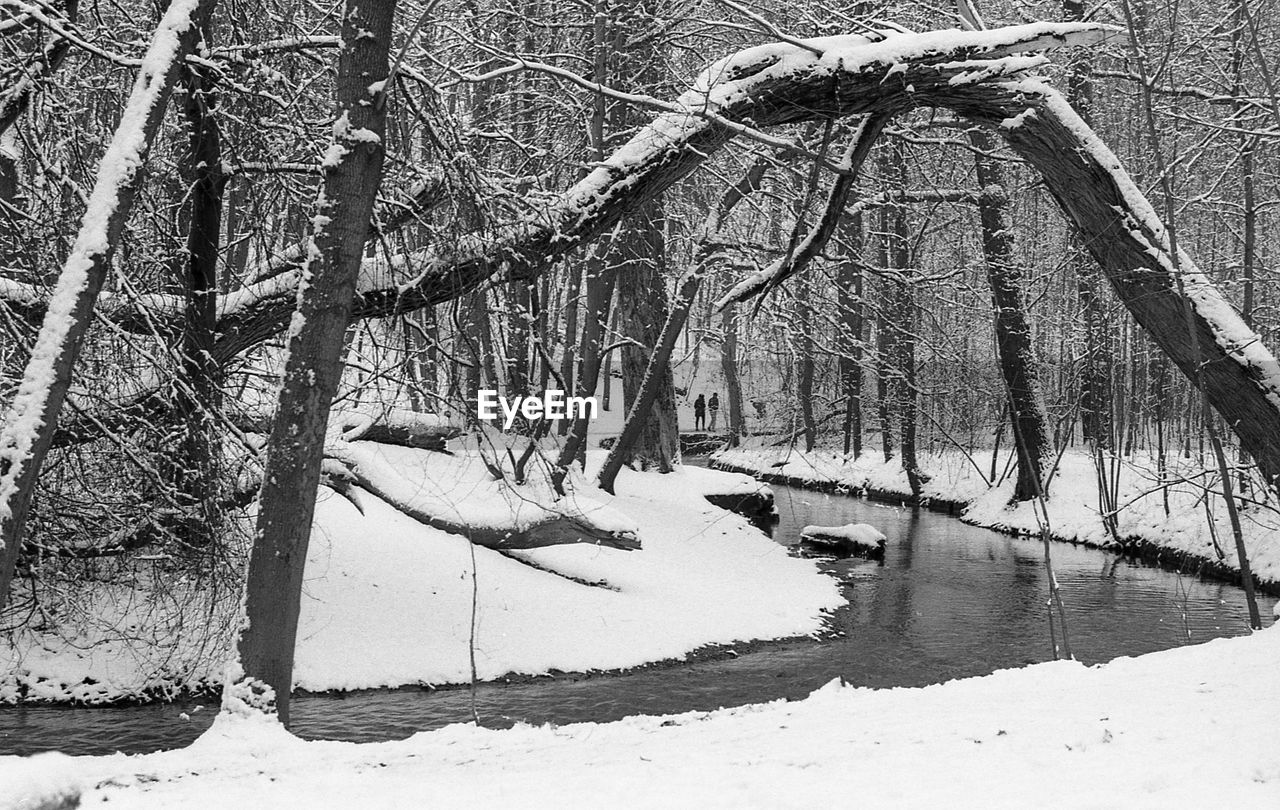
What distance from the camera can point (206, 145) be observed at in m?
8.88

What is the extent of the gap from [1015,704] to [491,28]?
13.1 meters

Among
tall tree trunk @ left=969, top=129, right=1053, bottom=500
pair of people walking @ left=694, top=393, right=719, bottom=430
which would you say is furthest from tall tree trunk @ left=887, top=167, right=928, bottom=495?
pair of people walking @ left=694, top=393, right=719, bottom=430

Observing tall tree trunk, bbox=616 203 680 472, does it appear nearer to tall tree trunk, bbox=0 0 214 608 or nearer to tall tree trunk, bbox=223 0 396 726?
tall tree trunk, bbox=223 0 396 726

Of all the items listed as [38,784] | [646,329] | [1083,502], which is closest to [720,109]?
[38,784]

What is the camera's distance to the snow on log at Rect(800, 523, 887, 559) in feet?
55.9

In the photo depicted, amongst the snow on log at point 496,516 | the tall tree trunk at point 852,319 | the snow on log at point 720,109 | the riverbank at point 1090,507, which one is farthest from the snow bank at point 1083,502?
the snow on log at point 720,109

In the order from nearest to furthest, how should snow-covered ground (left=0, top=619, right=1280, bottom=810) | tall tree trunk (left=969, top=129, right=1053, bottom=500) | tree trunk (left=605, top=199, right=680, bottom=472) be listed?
snow-covered ground (left=0, top=619, right=1280, bottom=810)
tree trunk (left=605, top=199, right=680, bottom=472)
tall tree trunk (left=969, top=129, right=1053, bottom=500)

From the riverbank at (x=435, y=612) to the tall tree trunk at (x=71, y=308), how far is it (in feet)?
10.2

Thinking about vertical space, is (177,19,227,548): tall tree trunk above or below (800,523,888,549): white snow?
above

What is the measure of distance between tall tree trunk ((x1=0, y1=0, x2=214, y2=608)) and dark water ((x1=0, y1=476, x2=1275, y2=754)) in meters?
3.75

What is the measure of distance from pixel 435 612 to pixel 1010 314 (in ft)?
41.3

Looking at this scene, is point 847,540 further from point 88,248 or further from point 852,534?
point 88,248

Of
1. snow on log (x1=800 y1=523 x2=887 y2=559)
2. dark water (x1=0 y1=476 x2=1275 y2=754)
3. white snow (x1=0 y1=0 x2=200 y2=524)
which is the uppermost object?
white snow (x1=0 y1=0 x2=200 y2=524)

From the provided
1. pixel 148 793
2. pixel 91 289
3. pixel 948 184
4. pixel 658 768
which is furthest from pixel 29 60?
pixel 948 184
